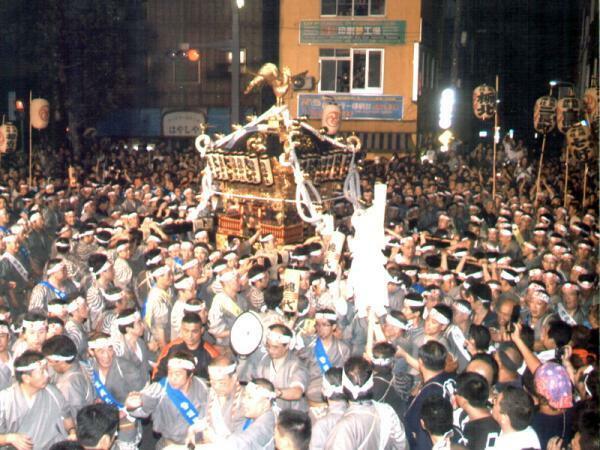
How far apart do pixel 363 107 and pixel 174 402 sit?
24.2 m

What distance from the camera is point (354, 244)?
8305mm

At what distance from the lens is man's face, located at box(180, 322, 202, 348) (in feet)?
23.2

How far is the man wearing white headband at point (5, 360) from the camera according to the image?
6.52 m

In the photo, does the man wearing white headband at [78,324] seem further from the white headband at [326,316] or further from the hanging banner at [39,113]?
the hanging banner at [39,113]

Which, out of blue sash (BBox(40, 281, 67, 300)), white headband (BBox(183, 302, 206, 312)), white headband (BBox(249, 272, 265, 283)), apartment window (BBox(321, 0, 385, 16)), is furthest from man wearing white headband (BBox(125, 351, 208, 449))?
apartment window (BBox(321, 0, 385, 16))

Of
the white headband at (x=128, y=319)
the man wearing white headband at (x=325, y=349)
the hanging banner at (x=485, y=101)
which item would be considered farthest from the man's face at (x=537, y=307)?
the hanging banner at (x=485, y=101)

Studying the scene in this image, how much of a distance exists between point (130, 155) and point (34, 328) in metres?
20.5

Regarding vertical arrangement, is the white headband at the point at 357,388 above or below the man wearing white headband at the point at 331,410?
above

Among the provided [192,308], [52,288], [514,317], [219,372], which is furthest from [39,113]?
[219,372]

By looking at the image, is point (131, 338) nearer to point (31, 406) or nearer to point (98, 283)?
point (31, 406)

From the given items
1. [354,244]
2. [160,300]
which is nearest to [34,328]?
[160,300]

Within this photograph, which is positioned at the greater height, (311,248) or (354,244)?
(354,244)

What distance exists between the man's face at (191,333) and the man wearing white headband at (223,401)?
1.35 metres

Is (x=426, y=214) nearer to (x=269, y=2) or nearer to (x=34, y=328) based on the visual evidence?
(x=34, y=328)
